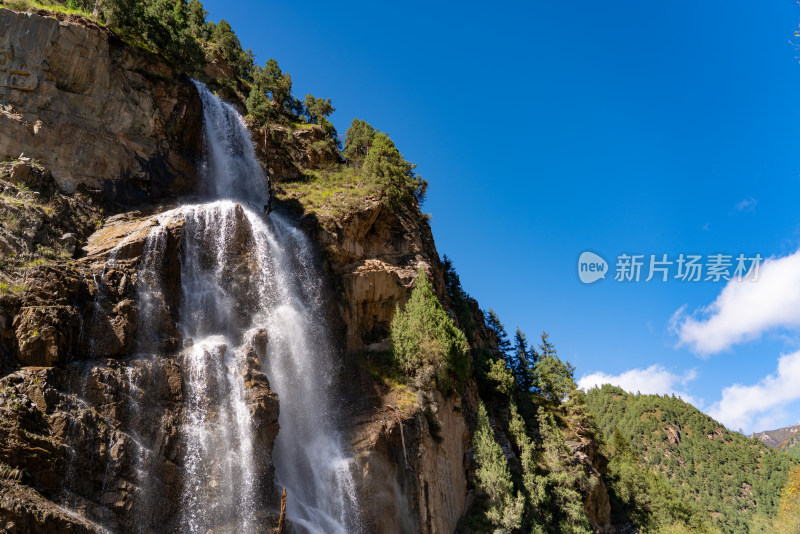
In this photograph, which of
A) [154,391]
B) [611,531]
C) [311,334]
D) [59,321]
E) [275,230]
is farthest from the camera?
[611,531]

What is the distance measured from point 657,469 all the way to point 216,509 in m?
157

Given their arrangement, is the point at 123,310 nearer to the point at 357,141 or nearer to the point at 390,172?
the point at 390,172

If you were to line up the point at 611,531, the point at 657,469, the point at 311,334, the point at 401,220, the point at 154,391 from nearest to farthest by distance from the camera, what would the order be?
the point at 154,391 < the point at 311,334 < the point at 401,220 < the point at 611,531 < the point at 657,469

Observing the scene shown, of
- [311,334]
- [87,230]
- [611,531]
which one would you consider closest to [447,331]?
[311,334]

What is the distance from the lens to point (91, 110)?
30.7 meters

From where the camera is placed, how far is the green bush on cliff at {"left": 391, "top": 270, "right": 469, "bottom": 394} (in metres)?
33.1

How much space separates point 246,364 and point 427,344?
13.4 m

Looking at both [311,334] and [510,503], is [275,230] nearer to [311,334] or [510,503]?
[311,334]

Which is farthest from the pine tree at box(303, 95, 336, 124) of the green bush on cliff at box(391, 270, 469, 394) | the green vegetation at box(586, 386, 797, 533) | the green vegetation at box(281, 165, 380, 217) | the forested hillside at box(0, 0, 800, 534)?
the green vegetation at box(586, 386, 797, 533)

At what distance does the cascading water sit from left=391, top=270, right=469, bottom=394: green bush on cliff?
522 centimetres

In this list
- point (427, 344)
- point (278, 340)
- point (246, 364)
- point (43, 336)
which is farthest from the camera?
point (427, 344)

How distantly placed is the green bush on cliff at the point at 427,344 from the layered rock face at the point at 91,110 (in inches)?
758

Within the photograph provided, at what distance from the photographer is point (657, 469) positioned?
467ft

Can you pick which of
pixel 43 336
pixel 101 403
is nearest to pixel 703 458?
pixel 101 403
